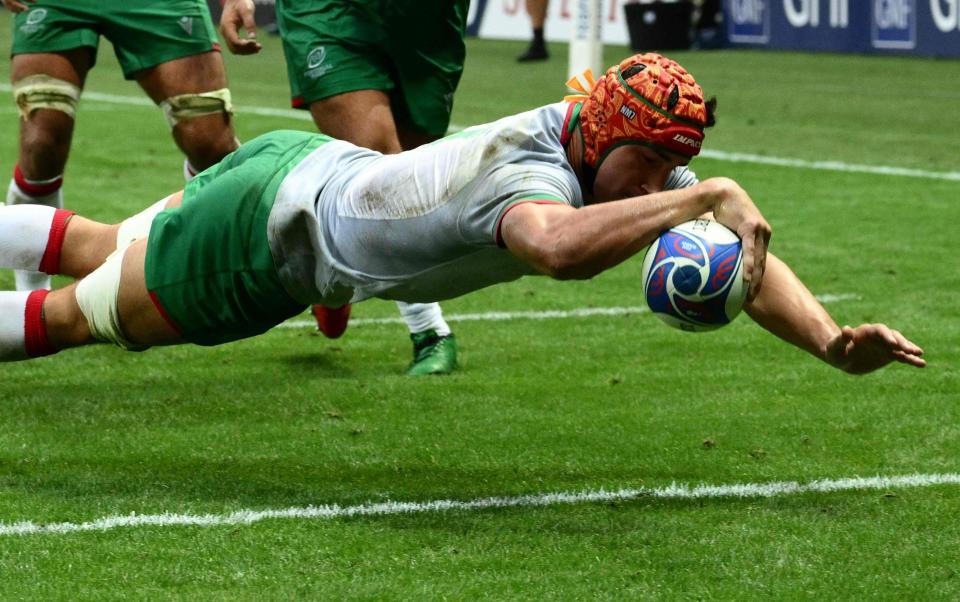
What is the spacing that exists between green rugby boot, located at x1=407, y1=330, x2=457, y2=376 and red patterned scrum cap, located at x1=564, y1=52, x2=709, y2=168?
1.96 m

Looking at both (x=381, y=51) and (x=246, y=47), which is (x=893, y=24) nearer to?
(x=381, y=51)

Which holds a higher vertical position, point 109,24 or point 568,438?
point 109,24

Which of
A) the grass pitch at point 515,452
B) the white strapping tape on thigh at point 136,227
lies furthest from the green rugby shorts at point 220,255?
the grass pitch at point 515,452

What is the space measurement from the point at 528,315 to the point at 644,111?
10.7ft

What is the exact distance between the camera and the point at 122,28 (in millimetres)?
7148

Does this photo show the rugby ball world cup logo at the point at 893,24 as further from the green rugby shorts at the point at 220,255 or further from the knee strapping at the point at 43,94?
the green rugby shorts at the point at 220,255

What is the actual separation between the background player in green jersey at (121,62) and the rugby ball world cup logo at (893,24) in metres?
15.5

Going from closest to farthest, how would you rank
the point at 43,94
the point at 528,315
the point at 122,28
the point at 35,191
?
the point at 43,94
the point at 122,28
the point at 35,191
the point at 528,315

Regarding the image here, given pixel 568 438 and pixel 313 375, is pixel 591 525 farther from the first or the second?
pixel 313 375

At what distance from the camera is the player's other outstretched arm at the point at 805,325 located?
4.58 m

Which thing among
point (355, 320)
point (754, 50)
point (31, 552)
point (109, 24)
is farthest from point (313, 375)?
point (754, 50)

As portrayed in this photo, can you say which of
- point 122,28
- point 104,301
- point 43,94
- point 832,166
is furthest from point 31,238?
point 832,166

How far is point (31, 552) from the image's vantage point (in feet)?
14.0

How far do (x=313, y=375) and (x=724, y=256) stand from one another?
257cm
